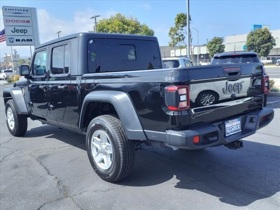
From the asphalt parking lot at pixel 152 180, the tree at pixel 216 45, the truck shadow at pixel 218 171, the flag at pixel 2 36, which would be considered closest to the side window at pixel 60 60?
the asphalt parking lot at pixel 152 180

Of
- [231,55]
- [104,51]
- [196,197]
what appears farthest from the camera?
[231,55]

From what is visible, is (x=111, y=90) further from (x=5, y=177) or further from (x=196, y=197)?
(x=5, y=177)

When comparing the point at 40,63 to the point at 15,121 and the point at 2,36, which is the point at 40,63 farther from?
the point at 2,36

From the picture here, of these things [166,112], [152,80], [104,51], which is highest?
[104,51]

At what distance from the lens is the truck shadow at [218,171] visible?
11.5 ft

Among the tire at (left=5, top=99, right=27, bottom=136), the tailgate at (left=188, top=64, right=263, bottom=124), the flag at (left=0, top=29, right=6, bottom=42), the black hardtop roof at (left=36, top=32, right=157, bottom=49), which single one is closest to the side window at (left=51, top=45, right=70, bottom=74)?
the black hardtop roof at (left=36, top=32, right=157, bottom=49)

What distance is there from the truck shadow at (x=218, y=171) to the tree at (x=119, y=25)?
103ft

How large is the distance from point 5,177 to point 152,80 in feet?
8.96

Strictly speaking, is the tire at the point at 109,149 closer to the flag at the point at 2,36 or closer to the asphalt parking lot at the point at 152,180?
the asphalt parking lot at the point at 152,180

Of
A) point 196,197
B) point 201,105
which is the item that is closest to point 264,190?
point 196,197

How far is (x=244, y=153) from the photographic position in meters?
4.89

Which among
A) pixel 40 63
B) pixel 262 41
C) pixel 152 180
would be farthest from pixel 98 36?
pixel 262 41

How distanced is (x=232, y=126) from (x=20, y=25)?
26604 mm

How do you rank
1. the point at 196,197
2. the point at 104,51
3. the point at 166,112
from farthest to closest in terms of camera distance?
1. the point at 104,51
2. the point at 196,197
3. the point at 166,112
